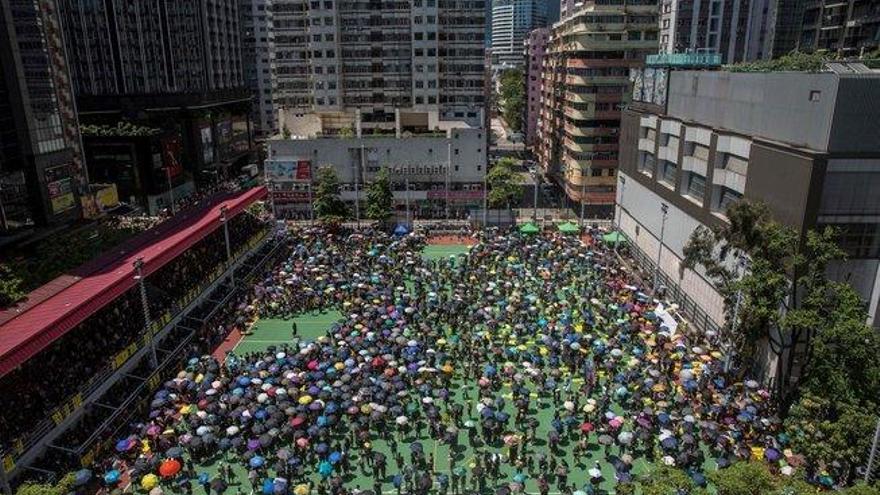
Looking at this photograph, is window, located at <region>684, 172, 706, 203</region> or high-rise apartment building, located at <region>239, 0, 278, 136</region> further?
high-rise apartment building, located at <region>239, 0, 278, 136</region>

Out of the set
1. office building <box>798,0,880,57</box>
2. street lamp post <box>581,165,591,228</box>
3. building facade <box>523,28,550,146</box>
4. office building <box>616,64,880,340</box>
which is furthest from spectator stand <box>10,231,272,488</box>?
building facade <box>523,28,550,146</box>

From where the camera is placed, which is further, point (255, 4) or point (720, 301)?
point (255, 4)

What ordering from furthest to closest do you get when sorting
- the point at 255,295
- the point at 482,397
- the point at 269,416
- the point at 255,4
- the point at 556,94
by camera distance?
the point at 255,4 < the point at 556,94 < the point at 255,295 < the point at 482,397 < the point at 269,416

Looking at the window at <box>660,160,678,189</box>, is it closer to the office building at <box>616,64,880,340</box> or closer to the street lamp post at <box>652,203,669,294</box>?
the office building at <box>616,64,880,340</box>

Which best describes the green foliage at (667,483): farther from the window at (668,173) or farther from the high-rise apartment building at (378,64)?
the high-rise apartment building at (378,64)

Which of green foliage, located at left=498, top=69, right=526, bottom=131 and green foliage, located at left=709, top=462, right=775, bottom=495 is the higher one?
green foliage, located at left=498, top=69, right=526, bottom=131

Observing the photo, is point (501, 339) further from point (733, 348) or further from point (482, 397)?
point (733, 348)

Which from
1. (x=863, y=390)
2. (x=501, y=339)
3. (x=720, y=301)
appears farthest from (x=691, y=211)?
(x=863, y=390)
